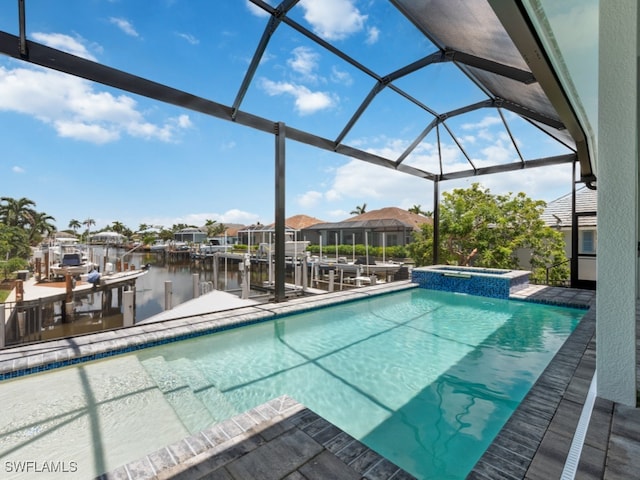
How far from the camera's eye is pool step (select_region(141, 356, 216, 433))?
2635 millimetres

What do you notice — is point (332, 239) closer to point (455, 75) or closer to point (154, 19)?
point (455, 75)

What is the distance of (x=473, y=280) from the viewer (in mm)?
8086

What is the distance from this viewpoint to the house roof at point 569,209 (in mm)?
9128

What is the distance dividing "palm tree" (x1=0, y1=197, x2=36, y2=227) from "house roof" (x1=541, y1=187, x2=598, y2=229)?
3250 centimetres

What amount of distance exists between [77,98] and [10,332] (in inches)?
254

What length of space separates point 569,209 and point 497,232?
4074 mm

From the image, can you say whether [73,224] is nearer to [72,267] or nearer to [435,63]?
[72,267]

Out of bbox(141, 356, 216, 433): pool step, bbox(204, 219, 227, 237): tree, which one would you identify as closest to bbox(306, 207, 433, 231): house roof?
bbox(141, 356, 216, 433): pool step

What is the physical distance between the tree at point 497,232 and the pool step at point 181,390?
986cm

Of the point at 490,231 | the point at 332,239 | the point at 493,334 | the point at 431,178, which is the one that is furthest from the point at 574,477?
the point at 332,239

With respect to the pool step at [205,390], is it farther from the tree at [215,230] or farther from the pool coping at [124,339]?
the tree at [215,230]
